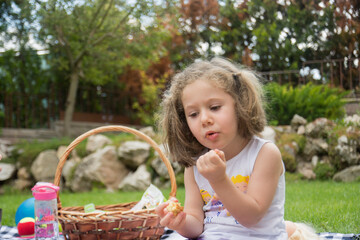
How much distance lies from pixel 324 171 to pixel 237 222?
317 cm

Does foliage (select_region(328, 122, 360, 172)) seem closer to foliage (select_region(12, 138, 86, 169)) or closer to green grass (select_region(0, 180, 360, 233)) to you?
green grass (select_region(0, 180, 360, 233))

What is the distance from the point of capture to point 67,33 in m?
6.52

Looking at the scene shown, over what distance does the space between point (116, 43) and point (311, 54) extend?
149 inches

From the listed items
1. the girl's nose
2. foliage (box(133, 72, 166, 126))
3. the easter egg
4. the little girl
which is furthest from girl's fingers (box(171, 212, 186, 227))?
foliage (box(133, 72, 166, 126))

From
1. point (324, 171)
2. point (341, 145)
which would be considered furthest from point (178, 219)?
point (341, 145)

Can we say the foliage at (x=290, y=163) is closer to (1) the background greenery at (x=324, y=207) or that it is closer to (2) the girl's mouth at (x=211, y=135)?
(1) the background greenery at (x=324, y=207)

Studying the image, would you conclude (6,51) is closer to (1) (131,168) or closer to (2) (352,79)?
(1) (131,168)

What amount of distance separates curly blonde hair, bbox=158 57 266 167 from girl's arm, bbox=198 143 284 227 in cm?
12

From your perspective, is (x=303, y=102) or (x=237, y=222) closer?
(x=237, y=222)

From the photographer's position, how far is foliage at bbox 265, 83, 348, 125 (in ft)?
14.1

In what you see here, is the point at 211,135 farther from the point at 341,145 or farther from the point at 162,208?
the point at 341,145

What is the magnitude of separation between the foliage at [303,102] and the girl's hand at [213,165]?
130 inches

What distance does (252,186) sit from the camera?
46.8 inches

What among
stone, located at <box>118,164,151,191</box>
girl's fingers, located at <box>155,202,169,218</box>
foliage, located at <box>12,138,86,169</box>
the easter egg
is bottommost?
stone, located at <box>118,164,151,191</box>
